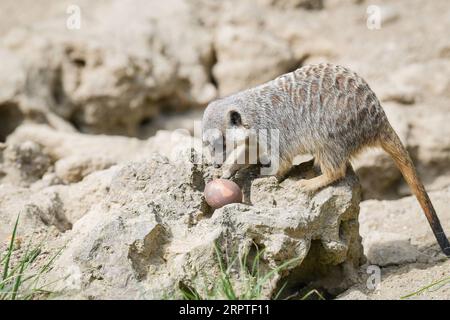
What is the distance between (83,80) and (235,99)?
10.9 ft

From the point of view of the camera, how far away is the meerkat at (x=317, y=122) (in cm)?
404

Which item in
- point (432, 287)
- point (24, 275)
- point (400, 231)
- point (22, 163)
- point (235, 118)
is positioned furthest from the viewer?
point (22, 163)

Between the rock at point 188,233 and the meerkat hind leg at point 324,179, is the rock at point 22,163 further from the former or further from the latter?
the meerkat hind leg at point 324,179

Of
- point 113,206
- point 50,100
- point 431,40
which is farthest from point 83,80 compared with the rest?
point 431,40

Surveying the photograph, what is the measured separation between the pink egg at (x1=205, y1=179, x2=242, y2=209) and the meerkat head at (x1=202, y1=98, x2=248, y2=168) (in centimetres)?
47

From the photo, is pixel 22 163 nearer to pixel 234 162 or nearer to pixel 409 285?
pixel 234 162

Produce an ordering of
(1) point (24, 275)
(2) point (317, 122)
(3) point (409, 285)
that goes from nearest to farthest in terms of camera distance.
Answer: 1. (1) point (24, 275)
2. (3) point (409, 285)
3. (2) point (317, 122)

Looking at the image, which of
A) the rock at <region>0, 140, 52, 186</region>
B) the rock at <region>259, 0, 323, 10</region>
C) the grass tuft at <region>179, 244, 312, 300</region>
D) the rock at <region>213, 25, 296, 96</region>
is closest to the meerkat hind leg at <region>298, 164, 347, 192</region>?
the grass tuft at <region>179, 244, 312, 300</region>

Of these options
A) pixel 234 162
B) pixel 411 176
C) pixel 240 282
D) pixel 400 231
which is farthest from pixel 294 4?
pixel 240 282

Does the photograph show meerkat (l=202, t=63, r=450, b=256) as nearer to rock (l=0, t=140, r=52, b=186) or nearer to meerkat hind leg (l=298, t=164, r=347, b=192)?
meerkat hind leg (l=298, t=164, r=347, b=192)

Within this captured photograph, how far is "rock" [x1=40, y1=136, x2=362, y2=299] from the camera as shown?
334 centimetres

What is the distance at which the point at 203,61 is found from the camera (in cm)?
810

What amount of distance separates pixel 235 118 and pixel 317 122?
21.4 inches

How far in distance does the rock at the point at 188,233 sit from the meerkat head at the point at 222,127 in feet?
0.78
